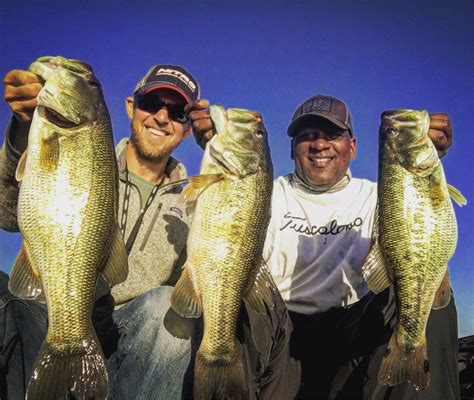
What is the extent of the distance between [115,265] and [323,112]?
3770 millimetres

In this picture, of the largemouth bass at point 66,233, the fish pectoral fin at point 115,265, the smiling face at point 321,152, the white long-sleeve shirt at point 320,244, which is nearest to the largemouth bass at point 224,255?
the fish pectoral fin at point 115,265

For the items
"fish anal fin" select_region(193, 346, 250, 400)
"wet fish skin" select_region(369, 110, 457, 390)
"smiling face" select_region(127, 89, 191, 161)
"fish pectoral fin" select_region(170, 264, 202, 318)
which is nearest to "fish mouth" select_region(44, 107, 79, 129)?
"fish pectoral fin" select_region(170, 264, 202, 318)

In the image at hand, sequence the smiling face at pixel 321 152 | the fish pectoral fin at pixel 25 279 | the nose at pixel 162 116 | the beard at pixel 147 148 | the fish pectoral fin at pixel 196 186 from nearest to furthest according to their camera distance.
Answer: the fish pectoral fin at pixel 25 279 → the fish pectoral fin at pixel 196 186 → the beard at pixel 147 148 → the nose at pixel 162 116 → the smiling face at pixel 321 152

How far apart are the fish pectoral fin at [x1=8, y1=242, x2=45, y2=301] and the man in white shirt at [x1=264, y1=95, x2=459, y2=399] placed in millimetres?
2748

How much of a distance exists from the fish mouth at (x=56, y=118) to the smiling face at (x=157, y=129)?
1.72 metres

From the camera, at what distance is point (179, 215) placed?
489cm

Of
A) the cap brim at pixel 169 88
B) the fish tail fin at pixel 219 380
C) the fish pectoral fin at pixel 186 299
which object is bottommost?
the fish tail fin at pixel 219 380

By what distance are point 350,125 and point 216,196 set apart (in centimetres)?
327

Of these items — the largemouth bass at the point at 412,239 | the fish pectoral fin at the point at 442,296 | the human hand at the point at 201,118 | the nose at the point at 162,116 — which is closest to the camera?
the largemouth bass at the point at 412,239

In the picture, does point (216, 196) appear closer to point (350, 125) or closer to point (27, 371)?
point (27, 371)

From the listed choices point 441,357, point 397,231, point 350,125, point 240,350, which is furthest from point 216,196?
point 350,125

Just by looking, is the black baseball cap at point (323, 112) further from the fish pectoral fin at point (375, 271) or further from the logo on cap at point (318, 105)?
the fish pectoral fin at point (375, 271)

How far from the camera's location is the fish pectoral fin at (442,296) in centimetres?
400

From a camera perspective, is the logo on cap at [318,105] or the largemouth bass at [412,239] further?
the logo on cap at [318,105]
